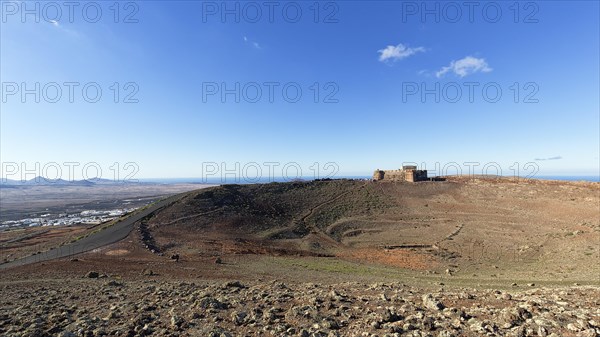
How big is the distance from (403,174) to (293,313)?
6300 cm

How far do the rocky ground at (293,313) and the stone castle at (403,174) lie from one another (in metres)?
54.9

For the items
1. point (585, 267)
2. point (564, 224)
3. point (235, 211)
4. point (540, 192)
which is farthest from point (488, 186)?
point (235, 211)

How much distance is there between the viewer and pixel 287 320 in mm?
10617

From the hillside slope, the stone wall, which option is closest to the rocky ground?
the hillside slope

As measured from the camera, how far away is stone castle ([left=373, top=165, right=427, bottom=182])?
66.6 m

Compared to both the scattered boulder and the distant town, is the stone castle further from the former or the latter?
the scattered boulder

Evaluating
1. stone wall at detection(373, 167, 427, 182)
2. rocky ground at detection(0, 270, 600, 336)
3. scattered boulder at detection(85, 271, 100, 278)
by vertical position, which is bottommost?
scattered boulder at detection(85, 271, 100, 278)

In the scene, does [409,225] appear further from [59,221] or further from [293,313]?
[59,221]

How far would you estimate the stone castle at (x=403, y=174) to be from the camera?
66.6m

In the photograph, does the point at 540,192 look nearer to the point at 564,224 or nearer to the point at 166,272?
the point at 564,224

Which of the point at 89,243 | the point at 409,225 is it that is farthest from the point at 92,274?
the point at 409,225

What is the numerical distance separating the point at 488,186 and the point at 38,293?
212ft

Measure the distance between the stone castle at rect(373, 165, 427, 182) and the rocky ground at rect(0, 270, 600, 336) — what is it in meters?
54.9

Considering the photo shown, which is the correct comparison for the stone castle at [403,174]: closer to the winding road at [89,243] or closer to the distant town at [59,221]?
the winding road at [89,243]
